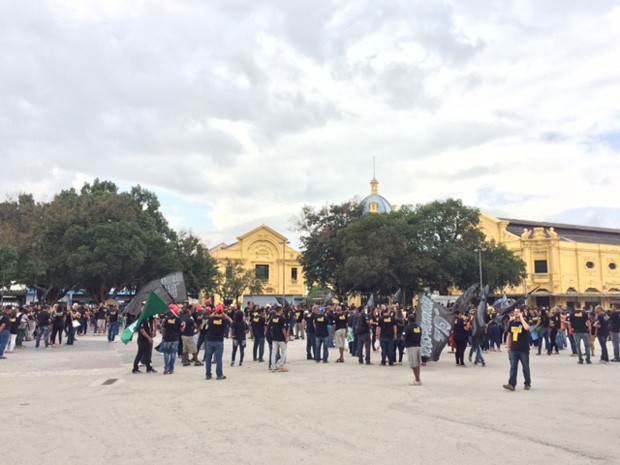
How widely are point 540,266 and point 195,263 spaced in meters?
40.5

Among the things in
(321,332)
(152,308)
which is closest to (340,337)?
(321,332)

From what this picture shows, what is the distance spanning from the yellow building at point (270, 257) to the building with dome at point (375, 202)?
17.1 metres

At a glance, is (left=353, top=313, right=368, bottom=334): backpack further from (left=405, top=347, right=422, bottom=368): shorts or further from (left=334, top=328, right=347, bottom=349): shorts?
(left=405, top=347, right=422, bottom=368): shorts

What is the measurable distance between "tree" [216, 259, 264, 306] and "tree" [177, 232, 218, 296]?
5470mm

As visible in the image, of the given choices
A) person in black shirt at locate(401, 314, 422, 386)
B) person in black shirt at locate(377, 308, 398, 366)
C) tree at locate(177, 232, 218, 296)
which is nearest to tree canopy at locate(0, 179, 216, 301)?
tree at locate(177, 232, 218, 296)

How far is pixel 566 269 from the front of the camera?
65500 millimetres

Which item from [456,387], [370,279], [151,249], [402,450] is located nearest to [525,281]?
[370,279]

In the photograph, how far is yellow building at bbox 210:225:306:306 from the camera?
76188 mm

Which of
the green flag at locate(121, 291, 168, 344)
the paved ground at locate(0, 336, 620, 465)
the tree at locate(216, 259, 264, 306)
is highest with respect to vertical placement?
the tree at locate(216, 259, 264, 306)

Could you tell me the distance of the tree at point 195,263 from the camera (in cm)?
5578

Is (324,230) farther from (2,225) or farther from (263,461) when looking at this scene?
(263,461)

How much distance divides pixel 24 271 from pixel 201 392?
111ft

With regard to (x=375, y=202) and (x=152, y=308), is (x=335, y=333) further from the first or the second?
(x=375, y=202)

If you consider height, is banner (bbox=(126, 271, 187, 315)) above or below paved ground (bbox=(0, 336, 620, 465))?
above
